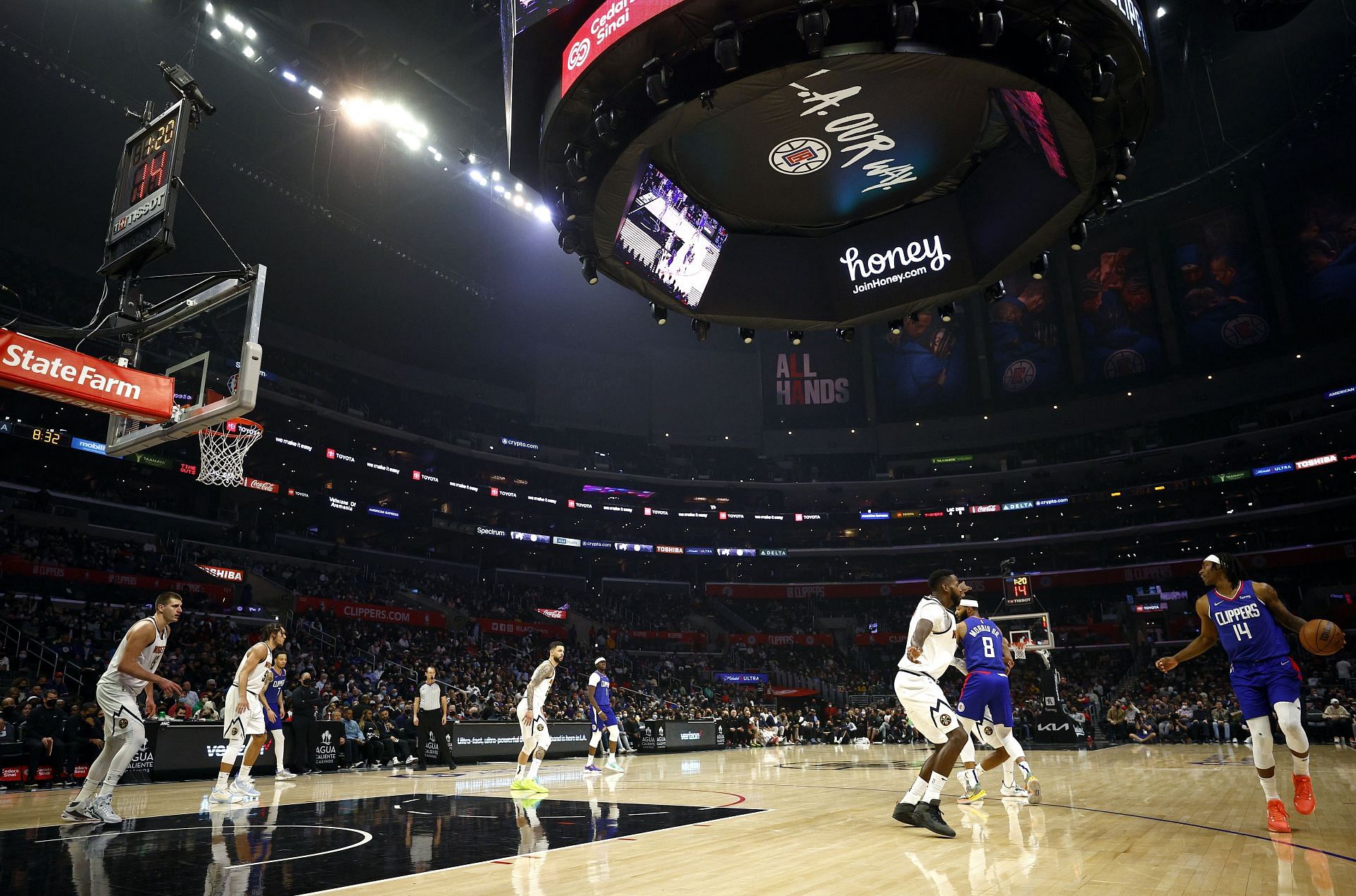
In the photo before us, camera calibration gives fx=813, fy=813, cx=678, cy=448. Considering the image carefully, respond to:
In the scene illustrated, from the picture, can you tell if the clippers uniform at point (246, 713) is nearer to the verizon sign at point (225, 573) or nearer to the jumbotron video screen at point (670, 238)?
the jumbotron video screen at point (670, 238)

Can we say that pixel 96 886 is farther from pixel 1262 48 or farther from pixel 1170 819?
pixel 1262 48

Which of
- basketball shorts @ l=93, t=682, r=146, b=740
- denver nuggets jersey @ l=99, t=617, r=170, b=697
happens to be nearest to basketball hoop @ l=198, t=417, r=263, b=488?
denver nuggets jersey @ l=99, t=617, r=170, b=697

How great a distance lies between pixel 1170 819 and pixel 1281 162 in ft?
136

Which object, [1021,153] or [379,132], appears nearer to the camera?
[1021,153]

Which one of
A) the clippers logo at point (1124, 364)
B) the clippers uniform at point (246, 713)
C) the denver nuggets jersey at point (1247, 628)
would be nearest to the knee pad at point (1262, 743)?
the denver nuggets jersey at point (1247, 628)

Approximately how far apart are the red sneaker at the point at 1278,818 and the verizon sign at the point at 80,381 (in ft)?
36.1

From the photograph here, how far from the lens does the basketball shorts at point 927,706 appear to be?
716cm

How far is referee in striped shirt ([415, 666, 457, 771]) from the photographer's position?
1577 centimetres

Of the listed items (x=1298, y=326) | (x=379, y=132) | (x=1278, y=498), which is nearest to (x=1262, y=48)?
(x=1298, y=326)

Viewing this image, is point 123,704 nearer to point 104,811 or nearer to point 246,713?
point 104,811

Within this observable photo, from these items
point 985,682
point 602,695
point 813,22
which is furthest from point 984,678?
point 602,695

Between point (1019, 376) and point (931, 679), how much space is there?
45167 mm

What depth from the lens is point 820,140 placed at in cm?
1047

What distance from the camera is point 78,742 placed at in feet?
40.6
